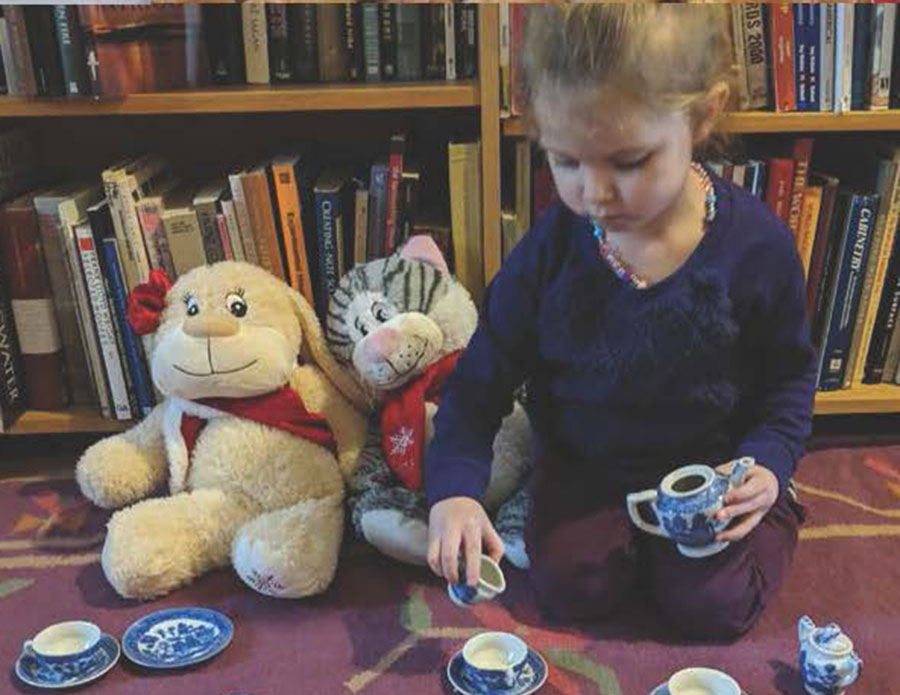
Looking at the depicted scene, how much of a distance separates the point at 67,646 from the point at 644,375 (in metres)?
0.60

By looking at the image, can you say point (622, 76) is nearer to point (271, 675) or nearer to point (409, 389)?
point (409, 389)

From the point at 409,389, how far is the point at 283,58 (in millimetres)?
437

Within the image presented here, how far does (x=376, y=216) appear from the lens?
50.6 inches

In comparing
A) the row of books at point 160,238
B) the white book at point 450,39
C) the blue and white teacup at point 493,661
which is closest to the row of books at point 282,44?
the white book at point 450,39

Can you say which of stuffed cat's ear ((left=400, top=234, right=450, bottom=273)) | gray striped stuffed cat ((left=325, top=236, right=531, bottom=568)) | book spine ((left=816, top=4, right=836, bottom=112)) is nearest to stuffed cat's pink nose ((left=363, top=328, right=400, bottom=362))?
gray striped stuffed cat ((left=325, top=236, right=531, bottom=568))

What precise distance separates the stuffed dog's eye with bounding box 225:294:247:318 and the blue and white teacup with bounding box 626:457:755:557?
1.58ft

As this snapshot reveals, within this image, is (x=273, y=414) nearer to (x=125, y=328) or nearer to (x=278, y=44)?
(x=125, y=328)

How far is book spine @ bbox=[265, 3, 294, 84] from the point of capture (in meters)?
1.28

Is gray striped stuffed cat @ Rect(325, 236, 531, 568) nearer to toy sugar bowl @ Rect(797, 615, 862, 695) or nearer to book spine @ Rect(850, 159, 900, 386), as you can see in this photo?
toy sugar bowl @ Rect(797, 615, 862, 695)

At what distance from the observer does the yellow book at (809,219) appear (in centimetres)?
129

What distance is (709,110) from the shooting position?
0.93 m

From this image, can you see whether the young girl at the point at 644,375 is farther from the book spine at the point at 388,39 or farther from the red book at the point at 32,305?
the red book at the point at 32,305

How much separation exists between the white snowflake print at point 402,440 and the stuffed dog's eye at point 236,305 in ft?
0.71

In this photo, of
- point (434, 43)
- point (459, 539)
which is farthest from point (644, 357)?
point (434, 43)
